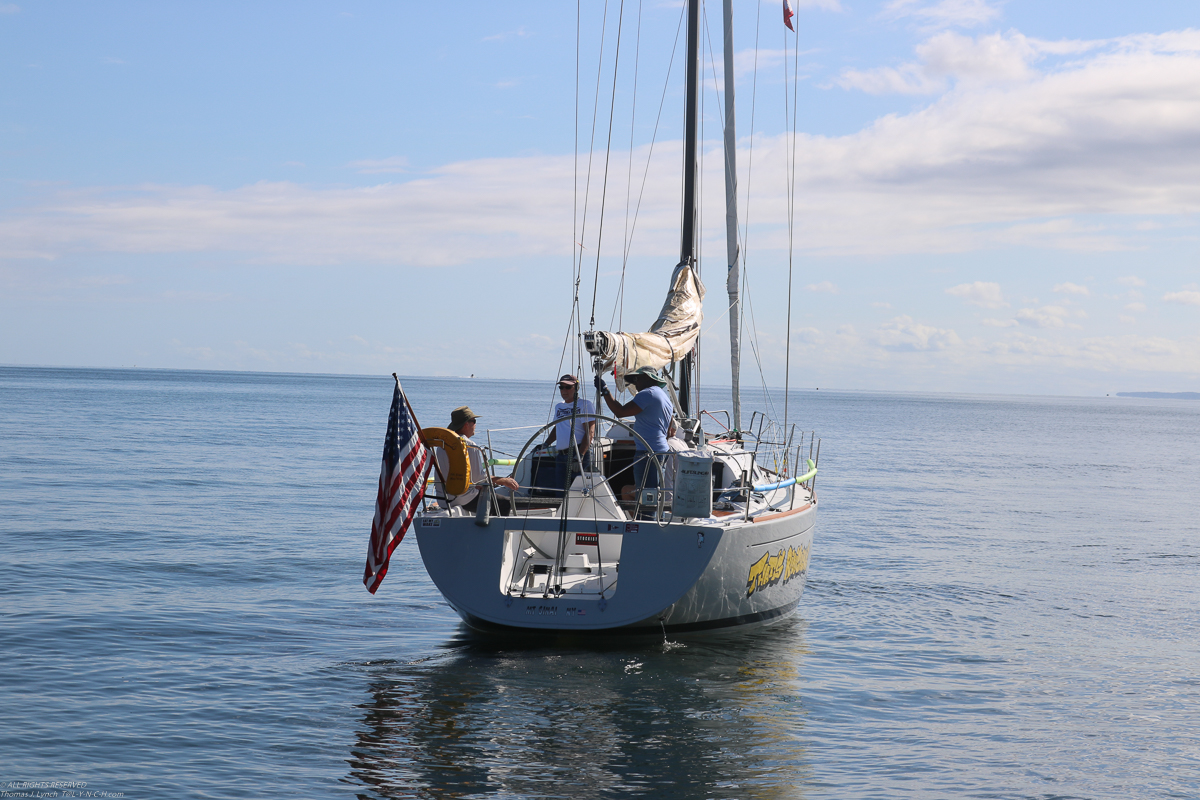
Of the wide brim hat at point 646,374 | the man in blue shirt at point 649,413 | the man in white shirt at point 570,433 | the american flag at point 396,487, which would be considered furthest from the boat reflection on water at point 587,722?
the wide brim hat at point 646,374

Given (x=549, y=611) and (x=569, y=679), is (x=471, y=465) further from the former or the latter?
(x=569, y=679)

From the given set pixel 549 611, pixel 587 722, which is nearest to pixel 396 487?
pixel 549 611

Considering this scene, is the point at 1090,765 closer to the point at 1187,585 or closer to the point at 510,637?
the point at 510,637

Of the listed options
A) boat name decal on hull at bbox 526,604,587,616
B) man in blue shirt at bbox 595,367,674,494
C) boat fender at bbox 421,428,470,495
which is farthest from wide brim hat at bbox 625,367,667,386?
boat name decal on hull at bbox 526,604,587,616

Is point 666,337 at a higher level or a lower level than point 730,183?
lower

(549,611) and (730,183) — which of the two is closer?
(549,611)

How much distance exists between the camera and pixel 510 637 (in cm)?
998

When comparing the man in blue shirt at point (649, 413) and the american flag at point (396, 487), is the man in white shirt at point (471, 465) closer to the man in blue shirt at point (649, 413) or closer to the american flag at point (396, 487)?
the american flag at point (396, 487)

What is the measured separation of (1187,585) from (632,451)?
32.0ft

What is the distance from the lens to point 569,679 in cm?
892

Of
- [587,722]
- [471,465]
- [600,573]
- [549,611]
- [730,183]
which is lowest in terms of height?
[587,722]

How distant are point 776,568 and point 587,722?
3572 mm

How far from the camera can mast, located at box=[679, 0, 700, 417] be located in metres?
14.6

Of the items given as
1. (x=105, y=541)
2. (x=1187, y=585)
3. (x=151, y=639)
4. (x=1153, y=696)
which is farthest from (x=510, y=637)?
(x=1187, y=585)
